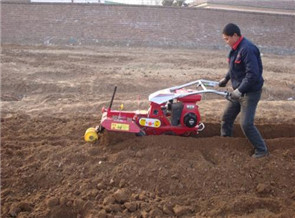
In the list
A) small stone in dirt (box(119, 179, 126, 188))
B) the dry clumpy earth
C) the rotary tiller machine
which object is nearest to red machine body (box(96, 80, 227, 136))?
the rotary tiller machine

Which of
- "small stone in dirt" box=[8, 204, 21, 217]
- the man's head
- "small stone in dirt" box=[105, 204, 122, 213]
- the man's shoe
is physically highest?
the man's head

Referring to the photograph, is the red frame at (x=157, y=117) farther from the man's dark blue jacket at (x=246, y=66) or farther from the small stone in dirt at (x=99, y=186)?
the small stone in dirt at (x=99, y=186)

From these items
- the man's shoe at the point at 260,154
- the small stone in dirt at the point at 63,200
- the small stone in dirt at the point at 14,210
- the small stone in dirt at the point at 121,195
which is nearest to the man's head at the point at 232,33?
the man's shoe at the point at 260,154

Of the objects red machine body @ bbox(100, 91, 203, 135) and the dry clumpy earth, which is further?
red machine body @ bbox(100, 91, 203, 135)

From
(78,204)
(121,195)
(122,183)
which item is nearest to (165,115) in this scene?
(122,183)

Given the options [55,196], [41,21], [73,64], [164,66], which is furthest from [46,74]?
[41,21]

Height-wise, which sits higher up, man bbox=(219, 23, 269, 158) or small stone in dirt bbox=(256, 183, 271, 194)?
man bbox=(219, 23, 269, 158)

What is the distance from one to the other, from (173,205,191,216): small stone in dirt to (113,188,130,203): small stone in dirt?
614mm

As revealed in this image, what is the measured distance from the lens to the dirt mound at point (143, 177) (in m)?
3.69

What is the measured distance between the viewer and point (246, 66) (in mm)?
4539

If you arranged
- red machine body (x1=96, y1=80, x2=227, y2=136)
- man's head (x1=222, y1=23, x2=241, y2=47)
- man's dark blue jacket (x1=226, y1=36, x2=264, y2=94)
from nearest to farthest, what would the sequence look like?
man's dark blue jacket (x1=226, y1=36, x2=264, y2=94)
man's head (x1=222, y1=23, x2=241, y2=47)
red machine body (x1=96, y1=80, x2=227, y2=136)

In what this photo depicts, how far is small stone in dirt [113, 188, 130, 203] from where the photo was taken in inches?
149

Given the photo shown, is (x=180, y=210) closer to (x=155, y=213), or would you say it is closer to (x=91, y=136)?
(x=155, y=213)

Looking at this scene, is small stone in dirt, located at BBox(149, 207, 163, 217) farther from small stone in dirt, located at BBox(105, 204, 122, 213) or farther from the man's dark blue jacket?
the man's dark blue jacket
